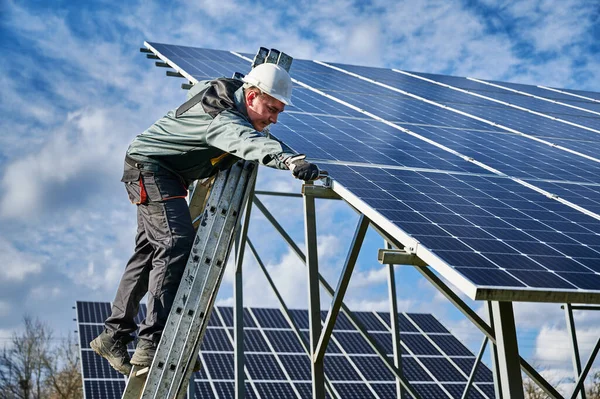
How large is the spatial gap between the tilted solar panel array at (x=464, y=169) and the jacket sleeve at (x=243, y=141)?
120 cm

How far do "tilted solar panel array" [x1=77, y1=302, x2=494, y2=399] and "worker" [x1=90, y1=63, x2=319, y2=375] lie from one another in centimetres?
1173

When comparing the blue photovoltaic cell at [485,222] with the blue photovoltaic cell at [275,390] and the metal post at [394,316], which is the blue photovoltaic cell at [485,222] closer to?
the metal post at [394,316]

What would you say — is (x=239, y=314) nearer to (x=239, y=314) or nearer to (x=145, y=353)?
(x=239, y=314)

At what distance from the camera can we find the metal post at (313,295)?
9141mm

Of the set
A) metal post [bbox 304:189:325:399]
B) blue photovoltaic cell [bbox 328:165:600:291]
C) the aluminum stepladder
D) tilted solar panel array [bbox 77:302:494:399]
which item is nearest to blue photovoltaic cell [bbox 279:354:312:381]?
tilted solar panel array [bbox 77:302:494:399]

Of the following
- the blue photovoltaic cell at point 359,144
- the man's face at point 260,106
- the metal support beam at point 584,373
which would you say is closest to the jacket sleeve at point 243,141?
the man's face at point 260,106

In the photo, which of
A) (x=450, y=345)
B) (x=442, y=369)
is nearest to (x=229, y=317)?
(x=442, y=369)

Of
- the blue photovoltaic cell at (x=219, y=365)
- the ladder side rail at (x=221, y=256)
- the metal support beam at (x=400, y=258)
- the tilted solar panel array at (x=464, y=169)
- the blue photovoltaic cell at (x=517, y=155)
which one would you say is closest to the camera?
the tilted solar panel array at (x=464, y=169)

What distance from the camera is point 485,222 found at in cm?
705

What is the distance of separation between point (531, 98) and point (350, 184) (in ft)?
34.5

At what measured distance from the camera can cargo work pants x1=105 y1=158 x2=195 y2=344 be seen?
20.9 ft

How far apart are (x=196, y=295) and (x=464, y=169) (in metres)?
3.63

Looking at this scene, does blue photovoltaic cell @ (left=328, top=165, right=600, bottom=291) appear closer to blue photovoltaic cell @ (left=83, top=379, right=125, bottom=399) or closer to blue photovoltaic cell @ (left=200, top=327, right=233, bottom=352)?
blue photovoltaic cell @ (left=83, top=379, right=125, bottom=399)

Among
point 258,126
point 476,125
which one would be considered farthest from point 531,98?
point 258,126
